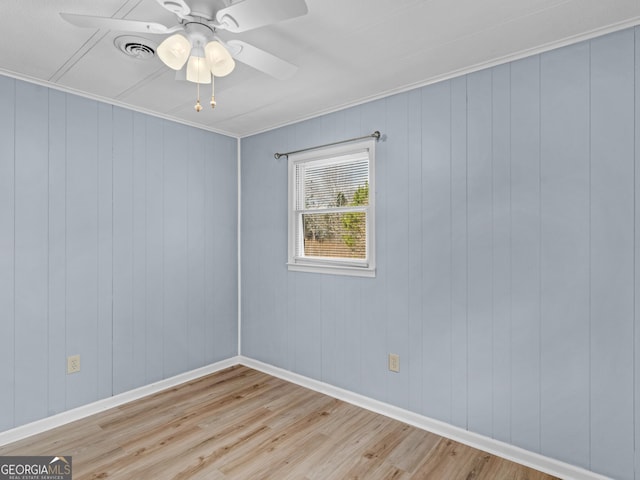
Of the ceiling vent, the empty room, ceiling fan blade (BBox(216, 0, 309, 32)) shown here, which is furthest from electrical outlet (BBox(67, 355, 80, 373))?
ceiling fan blade (BBox(216, 0, 309, 32))

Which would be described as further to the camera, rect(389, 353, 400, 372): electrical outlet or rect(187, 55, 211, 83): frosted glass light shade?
rect(389, 353, 400, 372): electrical outlet

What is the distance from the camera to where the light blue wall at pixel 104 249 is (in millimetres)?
2539

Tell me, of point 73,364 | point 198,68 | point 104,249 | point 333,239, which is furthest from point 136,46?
point 73,364

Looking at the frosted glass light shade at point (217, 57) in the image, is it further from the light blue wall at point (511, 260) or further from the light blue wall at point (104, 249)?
the light blue wall at point (104, 249)

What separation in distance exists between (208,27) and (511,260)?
207cm

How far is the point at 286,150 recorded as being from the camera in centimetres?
357

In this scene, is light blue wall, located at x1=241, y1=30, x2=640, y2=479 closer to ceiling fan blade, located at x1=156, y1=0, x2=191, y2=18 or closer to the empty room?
the empty room

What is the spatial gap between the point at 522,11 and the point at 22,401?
12.4 feet

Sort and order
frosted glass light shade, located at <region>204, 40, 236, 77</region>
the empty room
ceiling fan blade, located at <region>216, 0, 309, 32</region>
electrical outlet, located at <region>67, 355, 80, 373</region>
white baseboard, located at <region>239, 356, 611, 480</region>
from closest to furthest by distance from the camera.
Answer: ceiling fan blade, located at <region>216, 0, 309, 32</region>
frosted glass light shade, located at <region>204, 40, 236, 77</region>
the empty room
white baseboard, located at <region>239, 356, 611, 480</region>
electrical outlet, located at <region>67, 355, 80, 373</region>

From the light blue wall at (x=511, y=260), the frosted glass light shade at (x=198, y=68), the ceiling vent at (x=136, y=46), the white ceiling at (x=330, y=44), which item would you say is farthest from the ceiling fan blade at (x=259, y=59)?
the light blue wall at (x=511, y=260)

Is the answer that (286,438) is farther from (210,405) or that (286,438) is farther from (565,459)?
(565,459)

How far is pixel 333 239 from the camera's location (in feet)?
10.7

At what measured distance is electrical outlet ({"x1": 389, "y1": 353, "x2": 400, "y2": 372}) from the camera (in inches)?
111

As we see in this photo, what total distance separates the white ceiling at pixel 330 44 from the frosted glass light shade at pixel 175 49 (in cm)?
36
